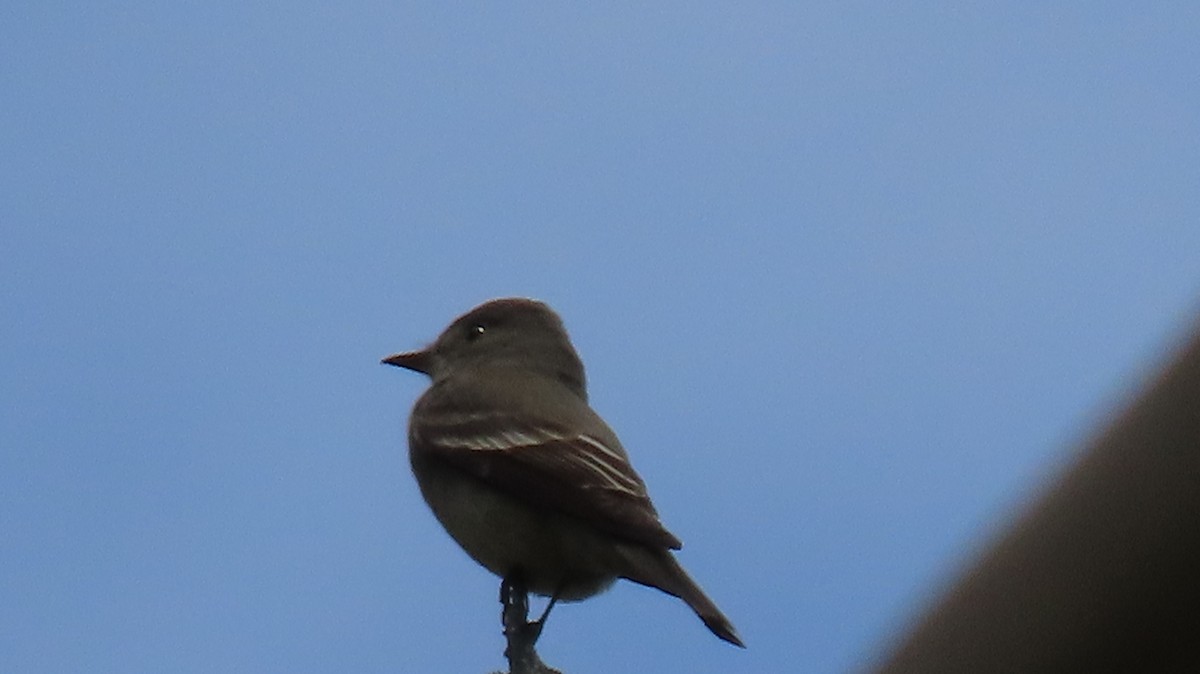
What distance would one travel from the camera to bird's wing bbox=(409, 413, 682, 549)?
18.5 ft

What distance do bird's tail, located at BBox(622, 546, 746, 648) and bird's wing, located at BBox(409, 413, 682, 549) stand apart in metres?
0.06

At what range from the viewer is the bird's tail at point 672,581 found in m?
4.63

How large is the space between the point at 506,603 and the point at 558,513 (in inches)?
49.9

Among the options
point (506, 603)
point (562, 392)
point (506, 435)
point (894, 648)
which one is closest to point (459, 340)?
point (562, 392)

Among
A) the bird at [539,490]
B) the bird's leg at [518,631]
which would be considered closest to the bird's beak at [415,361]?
the bird at [539,490]

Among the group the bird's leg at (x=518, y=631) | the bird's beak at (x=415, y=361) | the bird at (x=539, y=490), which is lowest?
the bird's leg at (x=518, y=631)

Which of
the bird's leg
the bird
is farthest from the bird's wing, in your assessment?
the bird's leg

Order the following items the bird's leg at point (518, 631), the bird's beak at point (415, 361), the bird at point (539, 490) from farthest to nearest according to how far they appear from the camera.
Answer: the bird's beak at point (415, 361) < the bird at point (539, 490) < the bird's leg at point (518, 631)

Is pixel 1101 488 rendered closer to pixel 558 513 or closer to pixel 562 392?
pixel 558 513

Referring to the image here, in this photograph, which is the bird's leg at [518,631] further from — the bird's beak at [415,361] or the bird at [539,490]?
the bird's beak at [415,361]

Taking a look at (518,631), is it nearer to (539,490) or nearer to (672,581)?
(672,581)

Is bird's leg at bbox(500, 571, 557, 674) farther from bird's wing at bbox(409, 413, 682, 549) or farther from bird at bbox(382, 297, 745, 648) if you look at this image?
bird's wing at bbox(409, 413, 682, 549)

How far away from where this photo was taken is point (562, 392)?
24.5ft

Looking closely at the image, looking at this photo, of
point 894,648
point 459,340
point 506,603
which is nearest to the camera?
point 894,648
